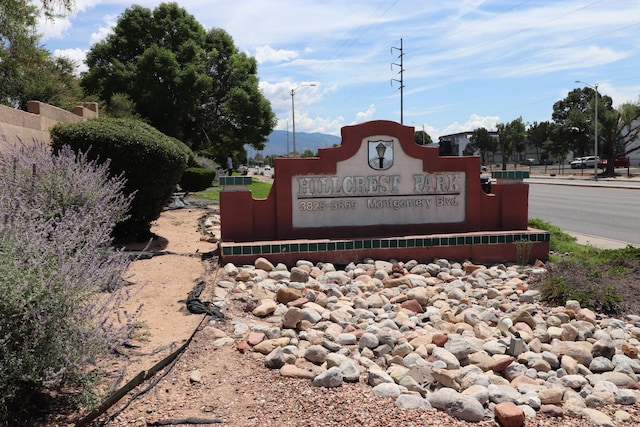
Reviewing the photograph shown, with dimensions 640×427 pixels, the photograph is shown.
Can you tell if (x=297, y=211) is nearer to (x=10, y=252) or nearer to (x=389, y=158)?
(x=389, y=158)

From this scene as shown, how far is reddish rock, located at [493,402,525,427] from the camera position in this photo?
378cm

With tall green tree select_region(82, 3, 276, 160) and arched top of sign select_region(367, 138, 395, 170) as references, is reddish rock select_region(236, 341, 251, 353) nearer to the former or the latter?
arched top of sign select_region(367, 138, 395, 170)

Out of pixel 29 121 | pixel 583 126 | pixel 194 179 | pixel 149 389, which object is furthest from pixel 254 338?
pixel 583 126

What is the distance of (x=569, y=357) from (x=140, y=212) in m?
6.87

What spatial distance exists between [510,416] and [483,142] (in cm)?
9528

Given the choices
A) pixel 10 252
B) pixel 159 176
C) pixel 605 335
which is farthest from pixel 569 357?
pixel 159 176

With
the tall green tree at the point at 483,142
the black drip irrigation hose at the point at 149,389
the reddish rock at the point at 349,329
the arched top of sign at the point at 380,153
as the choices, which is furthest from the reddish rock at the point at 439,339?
the tall green tree at the point at 483,142

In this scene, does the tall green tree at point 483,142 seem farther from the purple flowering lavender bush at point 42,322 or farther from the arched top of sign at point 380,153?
the purple flowering lavender bush at point 42,322

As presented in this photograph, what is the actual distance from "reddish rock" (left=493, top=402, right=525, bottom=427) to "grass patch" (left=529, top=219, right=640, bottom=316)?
11.2 feet

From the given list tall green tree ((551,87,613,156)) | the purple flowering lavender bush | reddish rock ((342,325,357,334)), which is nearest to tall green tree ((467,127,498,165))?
tall green tree ((551,87,613,156))

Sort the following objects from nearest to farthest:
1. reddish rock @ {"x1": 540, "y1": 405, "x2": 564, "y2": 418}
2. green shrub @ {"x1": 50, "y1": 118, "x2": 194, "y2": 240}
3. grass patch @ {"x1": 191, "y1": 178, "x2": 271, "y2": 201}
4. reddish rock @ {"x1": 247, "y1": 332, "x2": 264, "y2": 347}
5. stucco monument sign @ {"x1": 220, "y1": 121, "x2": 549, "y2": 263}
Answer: reddish rock @ {"x1": 540, "y1": 405, "x2": 564, "y2": 418}
reddish rock @ {"x1": 247, "y1": 332, "x2": 264, "y2": 347}
green shrub @ {"x1": 50, "y1": 118, "x2": 194, "y2": 240}
stucco monument sign @ {"x1": 220, "y1": 121, "x2": 549, "y2": 263}
grass patch @ {"x1": 191, "y1": 178, "x2": 271, "y2": 201}

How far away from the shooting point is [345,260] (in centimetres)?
873

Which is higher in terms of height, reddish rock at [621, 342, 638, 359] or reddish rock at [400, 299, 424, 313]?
reddish rock at [400, 299, 424, 313]

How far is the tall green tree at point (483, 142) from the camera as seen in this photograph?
92.6 meters
